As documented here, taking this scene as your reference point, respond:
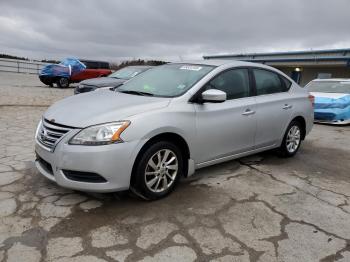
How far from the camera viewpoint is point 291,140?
5641 millimetres

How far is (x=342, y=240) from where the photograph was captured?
306 cm

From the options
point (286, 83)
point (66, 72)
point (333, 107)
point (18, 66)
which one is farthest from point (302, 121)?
point (18, 66)

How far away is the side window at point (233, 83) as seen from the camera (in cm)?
429

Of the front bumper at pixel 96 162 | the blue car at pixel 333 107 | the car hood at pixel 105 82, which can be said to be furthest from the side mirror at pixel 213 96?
the blue car at pixel 333 107

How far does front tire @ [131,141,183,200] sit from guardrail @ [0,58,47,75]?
28914 millimetres

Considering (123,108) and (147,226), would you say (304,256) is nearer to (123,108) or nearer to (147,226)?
(147,226)

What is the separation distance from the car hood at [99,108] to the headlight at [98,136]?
0.22 ft

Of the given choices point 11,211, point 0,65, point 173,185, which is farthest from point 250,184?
point 0,65

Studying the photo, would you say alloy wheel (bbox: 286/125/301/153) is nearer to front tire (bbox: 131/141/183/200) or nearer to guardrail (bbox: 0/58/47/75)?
front tire (bbox: 131/141/183/200)

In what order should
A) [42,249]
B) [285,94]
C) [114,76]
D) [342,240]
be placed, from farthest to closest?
1. [114,76]
2. [285,94]
3. [342,240]
4. [42,249]

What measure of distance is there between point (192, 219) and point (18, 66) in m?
30.7

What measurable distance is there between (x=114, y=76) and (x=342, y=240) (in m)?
9.39

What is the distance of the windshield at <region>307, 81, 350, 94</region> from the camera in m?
10.5

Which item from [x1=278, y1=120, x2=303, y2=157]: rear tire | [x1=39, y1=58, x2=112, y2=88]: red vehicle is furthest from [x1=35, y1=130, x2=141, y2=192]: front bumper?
[x1=39, y1=58, x2=112, y2=88]: red vehicle
